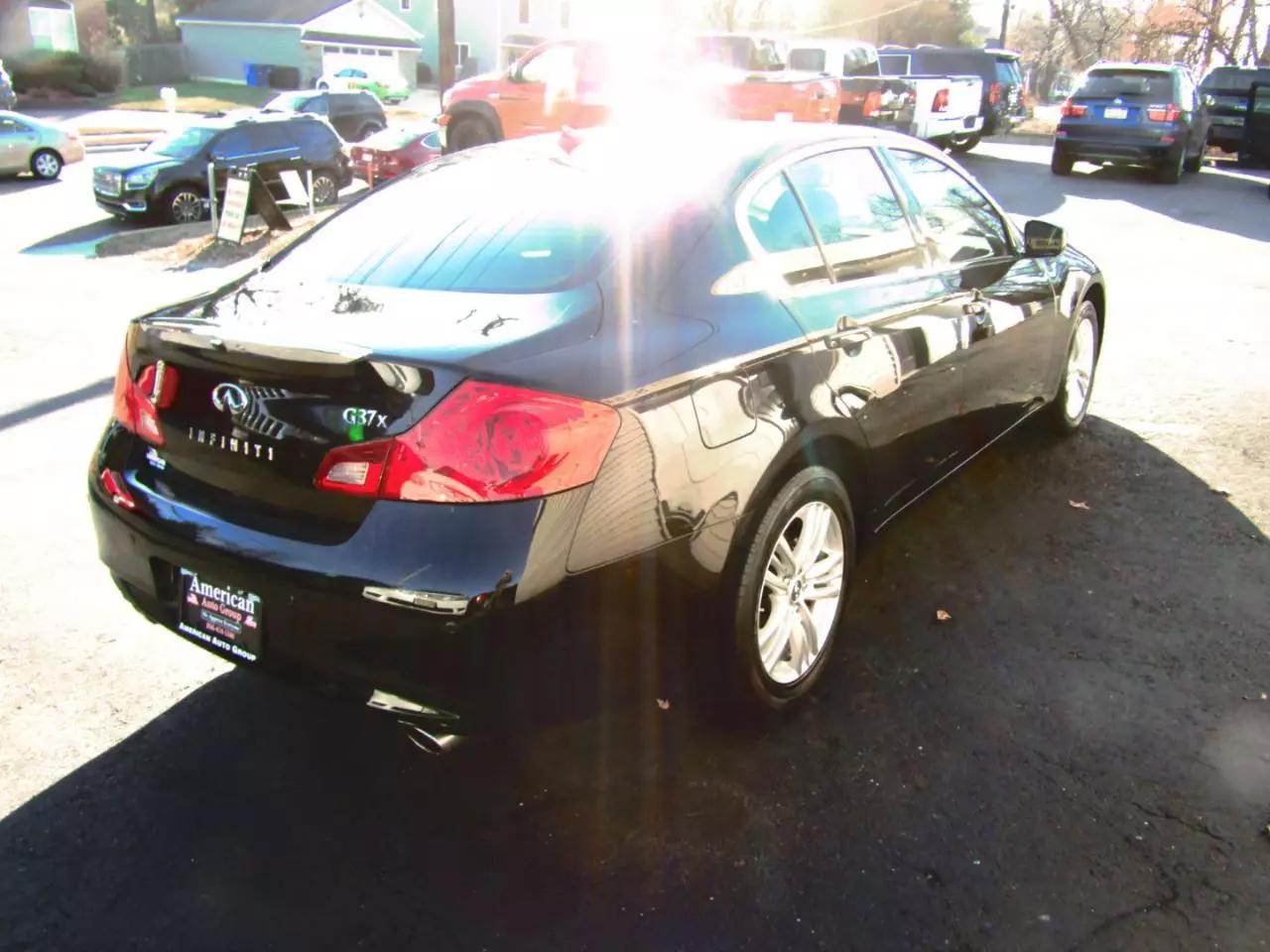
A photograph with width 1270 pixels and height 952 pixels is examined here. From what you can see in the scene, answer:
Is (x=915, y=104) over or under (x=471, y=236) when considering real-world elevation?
under

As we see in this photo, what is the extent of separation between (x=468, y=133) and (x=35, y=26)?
3729 cm

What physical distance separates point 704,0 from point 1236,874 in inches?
2348

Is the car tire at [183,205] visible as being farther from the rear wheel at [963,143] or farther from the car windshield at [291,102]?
the rear wheel at [963,143]

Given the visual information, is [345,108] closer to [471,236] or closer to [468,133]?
[468,133]

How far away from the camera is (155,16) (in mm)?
67625

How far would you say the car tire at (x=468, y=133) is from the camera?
51.0 ft

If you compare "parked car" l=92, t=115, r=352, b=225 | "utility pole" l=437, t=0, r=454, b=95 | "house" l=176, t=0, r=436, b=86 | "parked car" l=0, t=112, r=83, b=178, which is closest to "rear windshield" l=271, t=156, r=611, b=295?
"parked car" l=92, t=115, r=352, b=225

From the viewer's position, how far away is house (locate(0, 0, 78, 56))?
42.8 m

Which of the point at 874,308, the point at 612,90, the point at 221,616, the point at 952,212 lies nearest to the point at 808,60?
the point at 612,90

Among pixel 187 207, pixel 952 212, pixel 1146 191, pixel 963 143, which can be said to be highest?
pixel 952 212

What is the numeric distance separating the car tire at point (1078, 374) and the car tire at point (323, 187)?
15.0m

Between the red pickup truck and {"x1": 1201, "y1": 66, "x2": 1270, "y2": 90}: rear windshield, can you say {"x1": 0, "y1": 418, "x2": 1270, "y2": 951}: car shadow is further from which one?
{"x1": 1201, "y1": 66, "x2": 1270, "y2": 90}: rear windshield

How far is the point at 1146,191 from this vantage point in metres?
16.5

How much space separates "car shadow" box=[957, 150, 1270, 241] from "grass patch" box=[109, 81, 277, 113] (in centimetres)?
3116
